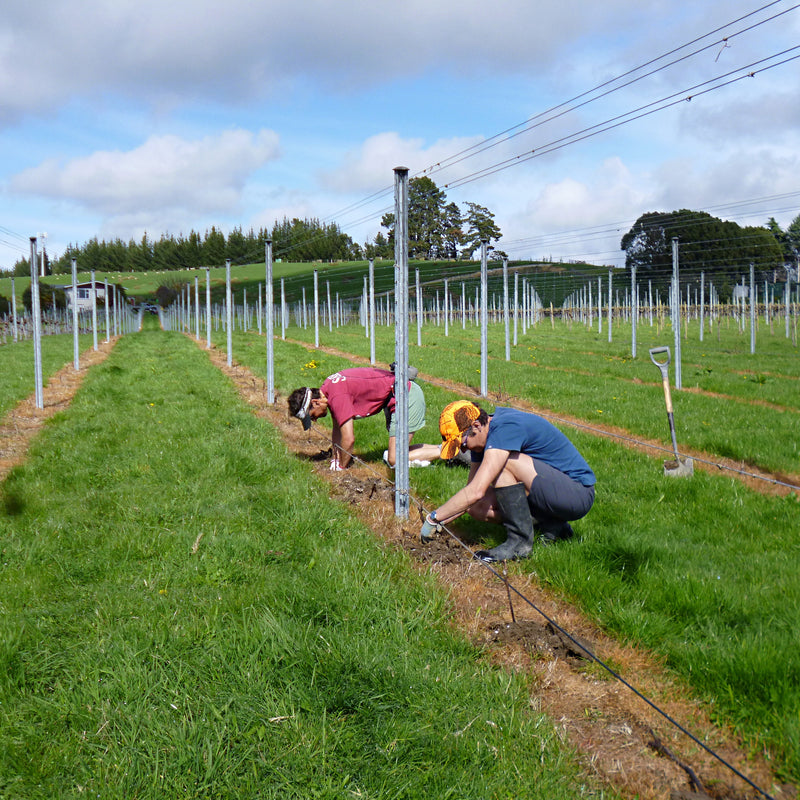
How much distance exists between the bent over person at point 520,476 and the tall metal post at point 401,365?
0.87m

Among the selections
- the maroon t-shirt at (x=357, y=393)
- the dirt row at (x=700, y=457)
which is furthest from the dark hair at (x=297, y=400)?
the dirt row at (x=700, y=457)

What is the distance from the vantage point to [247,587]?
12.9ft

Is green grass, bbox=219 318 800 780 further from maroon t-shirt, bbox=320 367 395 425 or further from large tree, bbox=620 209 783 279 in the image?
large tree, bbox=620 209 783 279

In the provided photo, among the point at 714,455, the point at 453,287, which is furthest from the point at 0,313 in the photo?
the point at 714,455

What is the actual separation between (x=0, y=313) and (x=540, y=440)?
62.5 m

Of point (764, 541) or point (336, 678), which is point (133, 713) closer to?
point (336, 678)

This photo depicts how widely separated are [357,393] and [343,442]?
0.55 m

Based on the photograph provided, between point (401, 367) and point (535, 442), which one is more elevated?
point (401, 367)

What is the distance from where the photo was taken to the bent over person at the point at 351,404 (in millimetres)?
6840

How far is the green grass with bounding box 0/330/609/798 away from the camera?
246 centimetres

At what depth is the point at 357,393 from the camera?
6988 millimetres

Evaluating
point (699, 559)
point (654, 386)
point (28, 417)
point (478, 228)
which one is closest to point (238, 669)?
point (699, 559)

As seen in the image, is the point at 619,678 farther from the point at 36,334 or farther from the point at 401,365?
the point at 36,334

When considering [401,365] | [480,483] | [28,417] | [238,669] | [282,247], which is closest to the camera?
[238,669]
